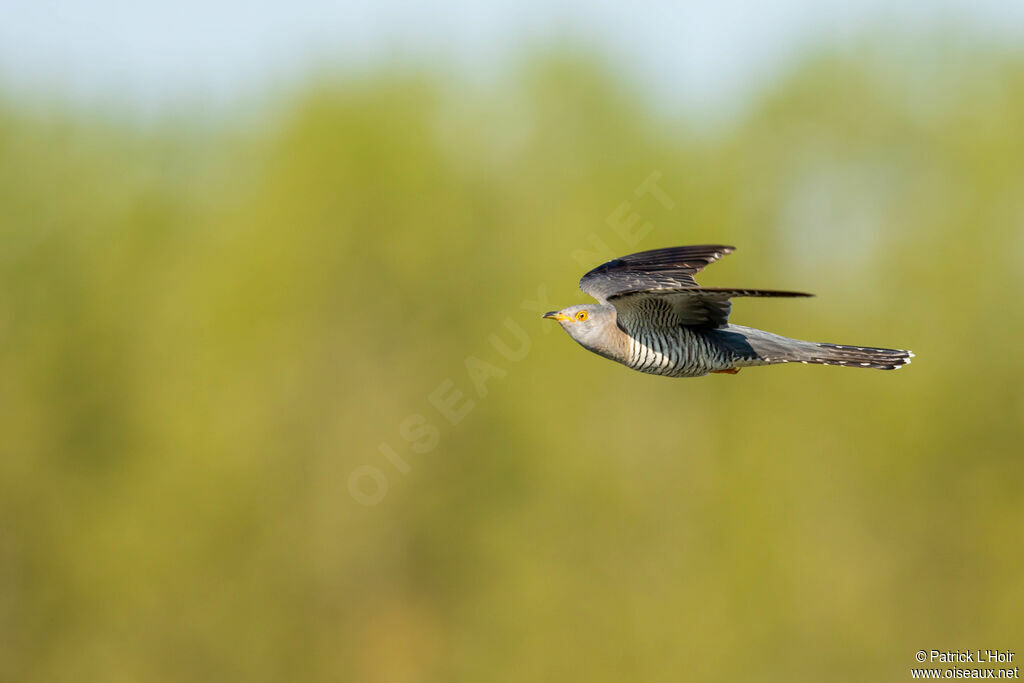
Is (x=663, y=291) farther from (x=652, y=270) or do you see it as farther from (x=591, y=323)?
(x=652, y=270)

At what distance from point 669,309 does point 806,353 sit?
1.04m

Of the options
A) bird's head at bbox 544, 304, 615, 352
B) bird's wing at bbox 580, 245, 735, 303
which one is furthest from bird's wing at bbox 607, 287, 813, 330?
bird's wing at bbox 580, 245, 735, 303

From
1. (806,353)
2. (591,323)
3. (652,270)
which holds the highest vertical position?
(652,270)

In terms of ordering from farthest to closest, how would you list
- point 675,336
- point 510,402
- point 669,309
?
1. point 510,402
2. point 675,336
3. point 669,309

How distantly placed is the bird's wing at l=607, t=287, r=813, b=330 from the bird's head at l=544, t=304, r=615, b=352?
144mm

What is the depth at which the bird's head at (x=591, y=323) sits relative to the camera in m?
6.58

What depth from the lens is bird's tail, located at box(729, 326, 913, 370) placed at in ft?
22.2

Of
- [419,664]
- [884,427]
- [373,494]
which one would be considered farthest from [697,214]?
[419,664]

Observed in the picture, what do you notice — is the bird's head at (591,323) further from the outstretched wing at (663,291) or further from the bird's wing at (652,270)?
the bird's wing at (652,270)

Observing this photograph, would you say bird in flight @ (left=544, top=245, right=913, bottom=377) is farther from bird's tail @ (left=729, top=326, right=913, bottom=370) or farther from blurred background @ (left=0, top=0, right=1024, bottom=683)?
blurred background @ (left=0, top=0, right=1024, bottom=683)

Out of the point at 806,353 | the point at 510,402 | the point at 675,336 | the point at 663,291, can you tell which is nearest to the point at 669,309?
the point at 675,336

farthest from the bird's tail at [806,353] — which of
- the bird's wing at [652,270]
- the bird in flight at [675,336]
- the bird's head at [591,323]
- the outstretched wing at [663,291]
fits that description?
the bird's head at [591,323]

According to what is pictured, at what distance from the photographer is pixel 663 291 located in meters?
5.91

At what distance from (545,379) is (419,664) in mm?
5719
